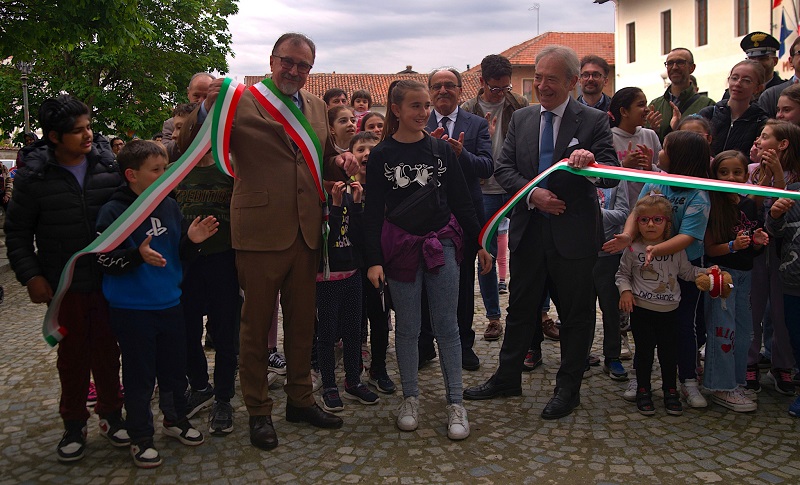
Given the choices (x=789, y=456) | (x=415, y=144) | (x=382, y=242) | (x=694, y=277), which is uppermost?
(x=415, y=144)

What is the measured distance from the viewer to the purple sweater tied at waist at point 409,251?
4.23m

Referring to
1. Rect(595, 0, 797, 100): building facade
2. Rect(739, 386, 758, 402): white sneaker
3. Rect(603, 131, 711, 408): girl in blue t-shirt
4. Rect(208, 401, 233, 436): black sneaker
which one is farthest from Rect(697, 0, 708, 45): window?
Rect(208, 401, 233, 436): black sneaker

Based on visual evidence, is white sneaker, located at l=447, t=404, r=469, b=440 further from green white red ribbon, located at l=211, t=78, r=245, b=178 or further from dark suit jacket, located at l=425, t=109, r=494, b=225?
green white red ribbon, located at l=211, t=78, r=245, b=178

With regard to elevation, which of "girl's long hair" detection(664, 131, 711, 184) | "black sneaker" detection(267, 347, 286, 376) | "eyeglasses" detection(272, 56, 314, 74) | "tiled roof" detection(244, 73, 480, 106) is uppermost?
"tiled roof" detection(244, 73, 480, 106)

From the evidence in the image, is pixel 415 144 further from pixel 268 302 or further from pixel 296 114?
pixel 268 302

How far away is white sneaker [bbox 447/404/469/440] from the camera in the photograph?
4145 mm

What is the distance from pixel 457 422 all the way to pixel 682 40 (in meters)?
29.0

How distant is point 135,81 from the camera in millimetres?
26609

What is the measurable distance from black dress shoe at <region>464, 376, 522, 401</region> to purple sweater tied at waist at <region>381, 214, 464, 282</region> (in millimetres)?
1057

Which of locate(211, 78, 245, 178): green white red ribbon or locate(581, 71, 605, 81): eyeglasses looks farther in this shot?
locate(581, 71, 605, 81): eyeglasses

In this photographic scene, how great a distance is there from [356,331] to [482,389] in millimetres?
945

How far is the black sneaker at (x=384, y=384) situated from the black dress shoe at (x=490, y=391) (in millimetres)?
556

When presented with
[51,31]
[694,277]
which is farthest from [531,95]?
[694,277]

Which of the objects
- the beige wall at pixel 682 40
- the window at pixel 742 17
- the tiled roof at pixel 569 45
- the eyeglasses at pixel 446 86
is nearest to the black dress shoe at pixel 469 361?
the eyeglasses at pixel 446 86
